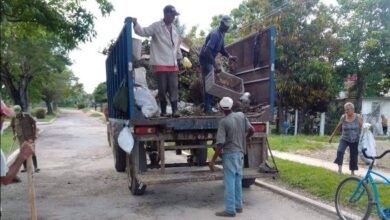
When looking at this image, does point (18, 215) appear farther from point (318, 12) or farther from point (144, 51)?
point (318, 12)

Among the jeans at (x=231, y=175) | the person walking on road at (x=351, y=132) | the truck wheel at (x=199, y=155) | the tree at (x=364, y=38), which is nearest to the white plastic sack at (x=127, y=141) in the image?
the jeans at (x=231, y=175)

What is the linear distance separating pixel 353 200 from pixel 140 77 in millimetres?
3644

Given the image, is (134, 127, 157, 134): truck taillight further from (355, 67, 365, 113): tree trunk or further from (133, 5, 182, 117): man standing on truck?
(355, 67, 365, 113): tree trunk

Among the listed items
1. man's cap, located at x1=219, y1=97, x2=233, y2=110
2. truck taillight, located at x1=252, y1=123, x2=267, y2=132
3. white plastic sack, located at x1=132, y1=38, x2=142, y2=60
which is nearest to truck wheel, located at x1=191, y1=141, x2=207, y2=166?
truck taillight, located at x1=252, y1=123, x2=267, y2=132

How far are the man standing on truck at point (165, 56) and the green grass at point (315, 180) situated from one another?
106 inches

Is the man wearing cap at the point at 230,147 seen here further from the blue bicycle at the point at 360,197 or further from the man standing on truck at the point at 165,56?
the blue bicycle at the point at 360,197

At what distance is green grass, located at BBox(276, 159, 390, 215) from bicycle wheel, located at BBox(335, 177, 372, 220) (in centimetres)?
43

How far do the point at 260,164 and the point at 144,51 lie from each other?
123 inches

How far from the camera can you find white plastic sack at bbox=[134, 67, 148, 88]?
720 cm

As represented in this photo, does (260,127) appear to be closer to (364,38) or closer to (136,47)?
(136,47)

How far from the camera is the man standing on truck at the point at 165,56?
723 centimetres

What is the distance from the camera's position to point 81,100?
128250mm

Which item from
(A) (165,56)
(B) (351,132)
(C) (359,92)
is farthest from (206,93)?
(C) (359,92)

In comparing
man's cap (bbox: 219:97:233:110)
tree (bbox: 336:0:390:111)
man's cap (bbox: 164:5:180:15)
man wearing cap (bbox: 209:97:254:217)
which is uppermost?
tree (bbox: 336:0:390:111)
